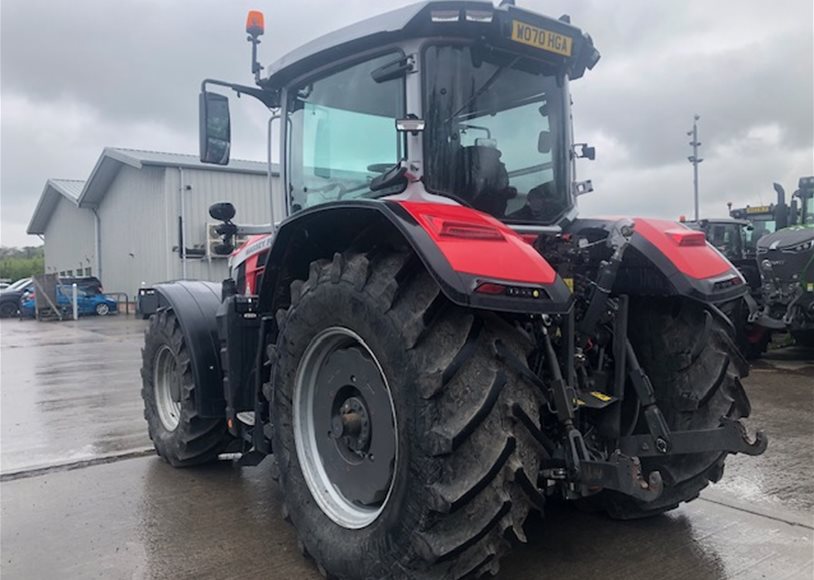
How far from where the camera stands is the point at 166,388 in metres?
5.35

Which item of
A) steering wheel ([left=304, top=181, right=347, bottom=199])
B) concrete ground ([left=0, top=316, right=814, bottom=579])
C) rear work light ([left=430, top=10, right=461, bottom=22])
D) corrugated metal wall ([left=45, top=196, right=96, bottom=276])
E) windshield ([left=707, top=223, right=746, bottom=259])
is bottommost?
concrete ground ([left=0, top=316, right=814, bottom=579])

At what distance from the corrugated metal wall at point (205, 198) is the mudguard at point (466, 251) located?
22.5m

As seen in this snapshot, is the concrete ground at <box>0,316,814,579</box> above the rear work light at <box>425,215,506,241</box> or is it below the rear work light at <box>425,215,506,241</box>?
below

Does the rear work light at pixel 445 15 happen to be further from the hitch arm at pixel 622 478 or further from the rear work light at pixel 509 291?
the hitch arm at pixel 622 478

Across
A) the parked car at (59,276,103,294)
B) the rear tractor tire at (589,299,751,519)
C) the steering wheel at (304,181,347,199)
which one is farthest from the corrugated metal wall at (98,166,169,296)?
the rear tractor tire at (589,299,751,519)

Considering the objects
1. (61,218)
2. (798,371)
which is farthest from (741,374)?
(61,218)

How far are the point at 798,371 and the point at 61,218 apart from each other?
3967cm

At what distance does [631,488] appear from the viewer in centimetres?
265

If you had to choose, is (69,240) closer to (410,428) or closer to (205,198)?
(205,198)

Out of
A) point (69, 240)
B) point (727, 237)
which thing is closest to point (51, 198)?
point (69, 240)

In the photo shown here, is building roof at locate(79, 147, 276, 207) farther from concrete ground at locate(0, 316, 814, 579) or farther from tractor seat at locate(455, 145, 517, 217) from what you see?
tractor seat at locate(455, 145, 517, 217)

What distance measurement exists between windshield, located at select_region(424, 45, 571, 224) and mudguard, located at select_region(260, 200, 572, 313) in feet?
0.97

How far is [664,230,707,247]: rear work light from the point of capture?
3482 mm

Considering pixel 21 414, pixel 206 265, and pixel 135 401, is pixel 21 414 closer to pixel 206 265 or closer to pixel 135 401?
pixel 135 401
